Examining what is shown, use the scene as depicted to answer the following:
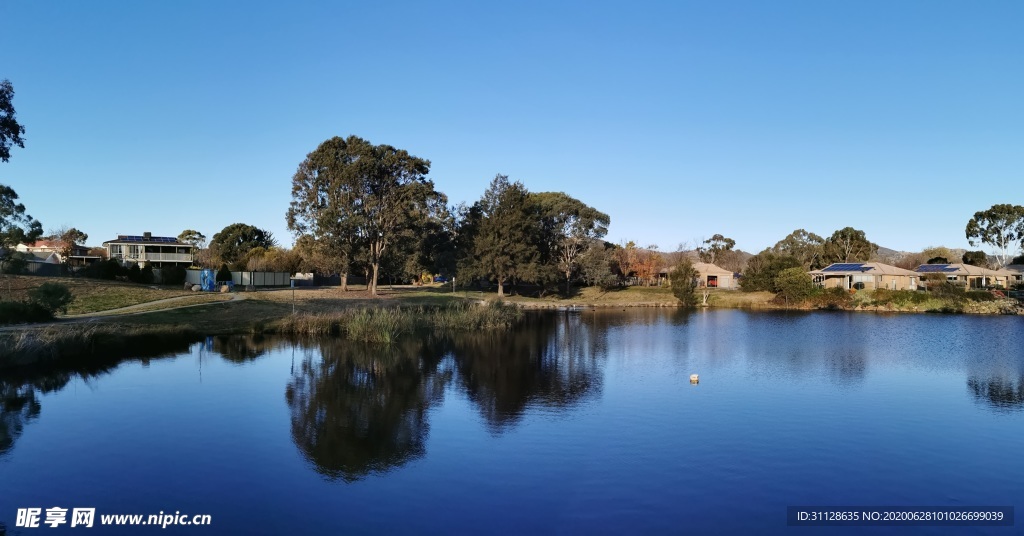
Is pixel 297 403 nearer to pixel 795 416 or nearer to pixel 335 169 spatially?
pixel 795 416

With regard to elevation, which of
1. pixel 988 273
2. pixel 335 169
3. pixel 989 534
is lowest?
pixel 989 534

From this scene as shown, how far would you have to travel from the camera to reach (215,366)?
955 inches

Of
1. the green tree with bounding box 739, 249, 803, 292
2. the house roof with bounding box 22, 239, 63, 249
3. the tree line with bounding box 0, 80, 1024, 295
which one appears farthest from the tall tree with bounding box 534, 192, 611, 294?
the house roof with bounding box 22, 239, 63, 249

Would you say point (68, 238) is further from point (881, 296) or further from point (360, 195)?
point (881, 296)

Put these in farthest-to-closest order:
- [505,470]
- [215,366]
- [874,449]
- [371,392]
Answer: [215,366] → [371,392] → [874,449] → [505,470]

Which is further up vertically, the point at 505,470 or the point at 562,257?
the point at 562,257

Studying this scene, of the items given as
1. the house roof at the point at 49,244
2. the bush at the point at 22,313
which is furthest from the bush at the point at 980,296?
the house roof at the point at 49,244

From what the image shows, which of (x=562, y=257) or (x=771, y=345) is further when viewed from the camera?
(x=562, y=257)

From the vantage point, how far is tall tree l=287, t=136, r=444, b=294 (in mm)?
51094

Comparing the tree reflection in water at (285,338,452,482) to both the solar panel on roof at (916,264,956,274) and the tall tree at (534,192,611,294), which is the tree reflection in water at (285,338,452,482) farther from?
the solar panel on roof at (916,264,956,274)

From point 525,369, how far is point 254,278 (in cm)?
4193

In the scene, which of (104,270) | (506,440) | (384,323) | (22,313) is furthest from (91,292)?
(506,440)

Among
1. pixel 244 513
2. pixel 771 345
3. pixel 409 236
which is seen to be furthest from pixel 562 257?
pixel 244 513

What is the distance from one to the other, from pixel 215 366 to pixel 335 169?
1191 inches
